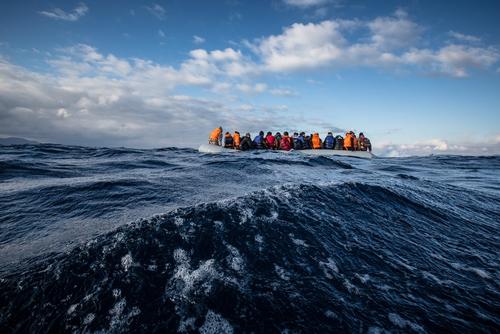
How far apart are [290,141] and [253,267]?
73.6ft

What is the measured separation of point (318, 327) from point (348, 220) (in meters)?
2.35

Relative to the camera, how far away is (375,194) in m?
5.63

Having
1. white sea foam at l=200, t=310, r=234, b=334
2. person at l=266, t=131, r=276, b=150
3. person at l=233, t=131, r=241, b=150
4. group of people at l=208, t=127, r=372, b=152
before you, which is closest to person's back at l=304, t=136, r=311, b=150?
group of people at l=208, t=127, r=372, b=152

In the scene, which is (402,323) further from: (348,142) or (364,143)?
(364,143)

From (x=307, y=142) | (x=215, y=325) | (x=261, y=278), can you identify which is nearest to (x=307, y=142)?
(x=307, y=142)

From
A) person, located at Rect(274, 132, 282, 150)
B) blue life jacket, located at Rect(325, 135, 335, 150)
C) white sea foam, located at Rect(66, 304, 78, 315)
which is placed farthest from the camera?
person, located at Rect(274, 132, 282, 150)

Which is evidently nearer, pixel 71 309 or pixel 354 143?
pixel 71 309

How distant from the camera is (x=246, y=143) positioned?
2455 centimetres

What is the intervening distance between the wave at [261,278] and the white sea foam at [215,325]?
11mm

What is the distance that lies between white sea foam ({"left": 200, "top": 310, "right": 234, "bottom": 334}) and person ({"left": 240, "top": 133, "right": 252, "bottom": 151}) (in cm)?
2230

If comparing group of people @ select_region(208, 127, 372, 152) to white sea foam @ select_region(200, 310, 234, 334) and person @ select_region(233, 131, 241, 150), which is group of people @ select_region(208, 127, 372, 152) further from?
white sea foam @ select_region(200, 310, 234, 334)

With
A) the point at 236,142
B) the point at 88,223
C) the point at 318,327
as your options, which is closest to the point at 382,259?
the point at 318,327

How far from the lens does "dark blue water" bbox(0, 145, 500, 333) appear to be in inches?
87.7

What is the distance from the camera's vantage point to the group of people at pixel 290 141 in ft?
78.0
